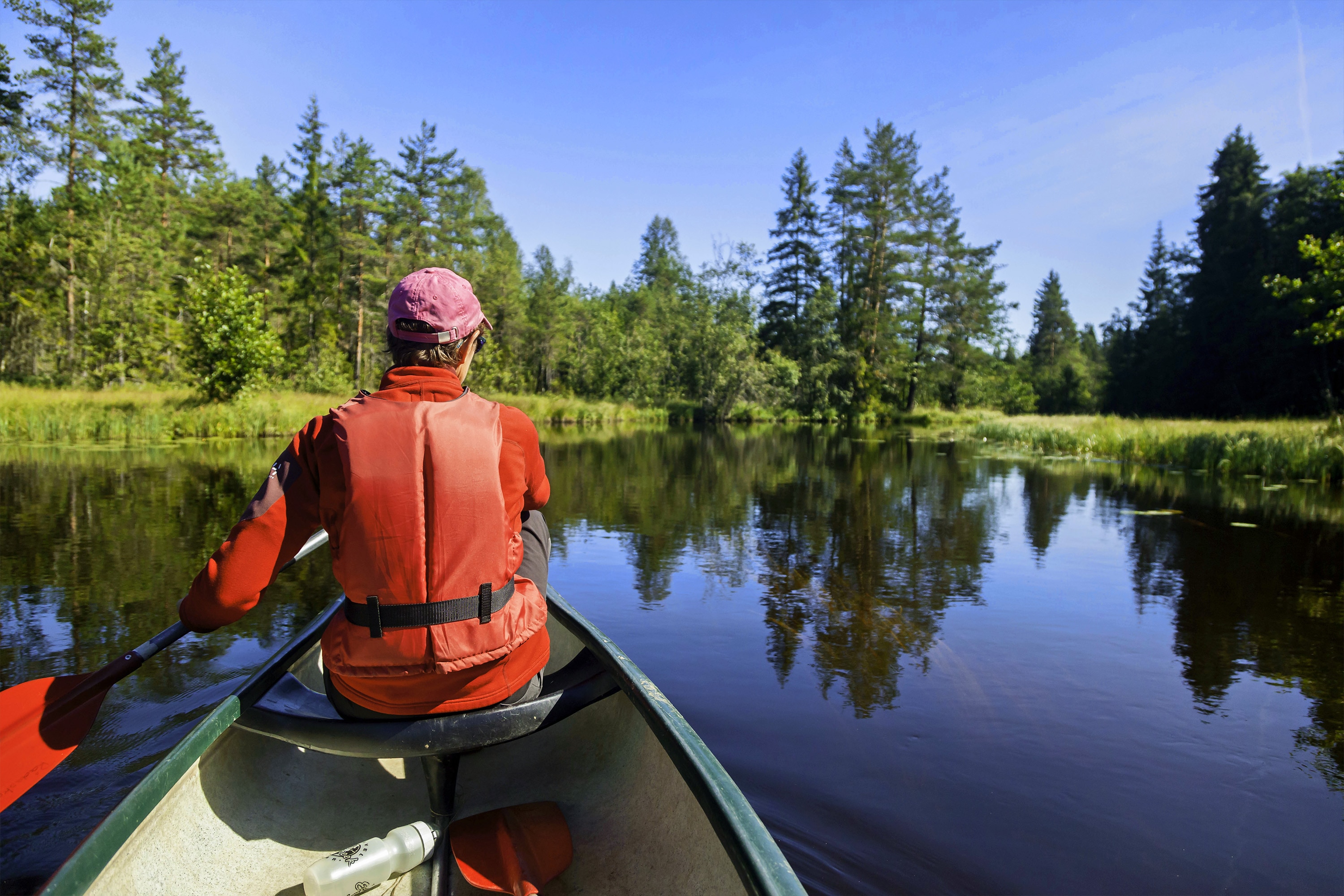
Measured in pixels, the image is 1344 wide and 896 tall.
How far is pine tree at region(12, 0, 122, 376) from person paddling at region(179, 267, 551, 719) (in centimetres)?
2960

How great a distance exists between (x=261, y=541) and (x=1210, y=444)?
1883 cm

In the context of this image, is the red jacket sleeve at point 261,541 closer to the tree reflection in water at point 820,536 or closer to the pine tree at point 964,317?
the tree reflection in water at point 820,536

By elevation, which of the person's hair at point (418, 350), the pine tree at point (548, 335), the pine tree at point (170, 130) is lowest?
the person's hair at point (418, 350)

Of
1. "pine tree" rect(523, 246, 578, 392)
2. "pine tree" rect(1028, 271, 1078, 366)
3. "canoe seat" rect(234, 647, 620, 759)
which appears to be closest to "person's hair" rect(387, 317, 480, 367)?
"canoe seat" rect(234, 647, 620, 759)

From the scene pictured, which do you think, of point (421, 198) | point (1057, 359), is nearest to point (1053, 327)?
point (1057, 359)

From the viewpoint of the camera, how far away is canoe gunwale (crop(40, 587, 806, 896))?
1.37 metres

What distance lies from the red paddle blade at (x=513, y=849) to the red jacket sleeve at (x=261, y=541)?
875 millimetres

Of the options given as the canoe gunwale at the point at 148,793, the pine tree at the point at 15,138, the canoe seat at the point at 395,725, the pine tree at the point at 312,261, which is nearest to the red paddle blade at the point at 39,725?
the canoe gunwale at the point at 148,793

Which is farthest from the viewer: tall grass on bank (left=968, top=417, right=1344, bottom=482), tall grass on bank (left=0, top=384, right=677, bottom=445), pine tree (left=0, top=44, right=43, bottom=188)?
pine tree (left=0, top=44, right=43, bottom=188)

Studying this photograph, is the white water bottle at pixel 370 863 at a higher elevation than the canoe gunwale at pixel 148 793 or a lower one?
lower

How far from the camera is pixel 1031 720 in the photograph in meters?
3.72

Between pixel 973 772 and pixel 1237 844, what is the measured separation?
91 centimetres

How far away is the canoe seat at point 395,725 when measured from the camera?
5.91 ft

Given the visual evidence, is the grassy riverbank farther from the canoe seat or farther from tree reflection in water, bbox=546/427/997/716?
the canoe seat
